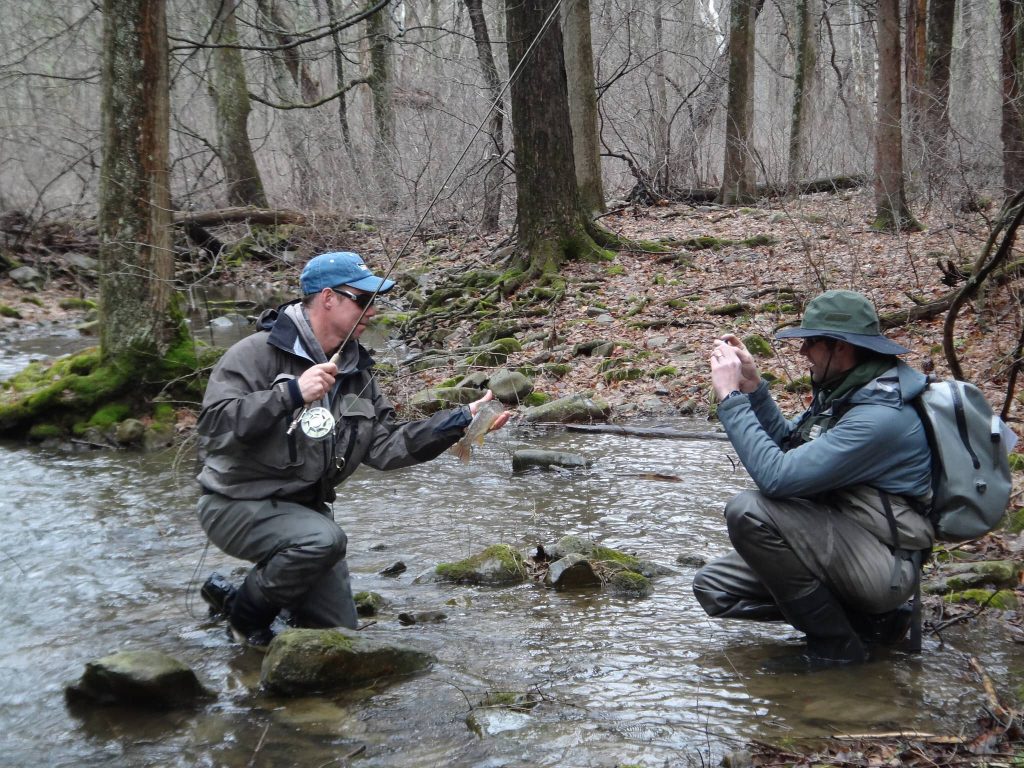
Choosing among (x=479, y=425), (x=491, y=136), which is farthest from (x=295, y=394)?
(x=491, y=136)

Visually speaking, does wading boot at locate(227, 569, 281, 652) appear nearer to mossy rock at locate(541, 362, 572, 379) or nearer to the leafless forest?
mossy rock at locate(541, 362, 572, 379)

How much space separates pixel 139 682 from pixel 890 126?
11.9 metres

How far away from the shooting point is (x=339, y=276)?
164 inches

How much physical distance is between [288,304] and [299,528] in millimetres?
1015

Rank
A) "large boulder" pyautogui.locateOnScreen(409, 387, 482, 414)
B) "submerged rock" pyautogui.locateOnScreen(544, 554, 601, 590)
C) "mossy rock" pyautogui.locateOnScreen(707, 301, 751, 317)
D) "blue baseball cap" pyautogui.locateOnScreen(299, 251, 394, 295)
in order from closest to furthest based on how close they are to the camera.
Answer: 1. "blue baseball cap" pyautogui.locateOnScreen(299, 251, 394, 295)
2. "submerged rock" pyautogui.locateOnScreen(544, 554, 601, 590)
3. "large boulder" pyautogui.locateOnScreen(409, 387, 482, 414)
4. "mossy rock" pyautogui.locateOnScreen(707, 301, 751, 317)

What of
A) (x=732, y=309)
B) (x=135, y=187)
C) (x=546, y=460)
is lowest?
(x=546, y=460)

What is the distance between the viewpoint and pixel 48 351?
13172 mm

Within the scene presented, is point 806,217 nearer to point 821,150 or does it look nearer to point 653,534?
point 821,150

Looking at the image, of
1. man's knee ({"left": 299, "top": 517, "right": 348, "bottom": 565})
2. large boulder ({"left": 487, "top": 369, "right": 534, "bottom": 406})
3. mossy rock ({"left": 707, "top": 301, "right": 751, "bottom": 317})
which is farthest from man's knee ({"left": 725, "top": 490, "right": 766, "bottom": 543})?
mossy rock ({"left": 707, "top": 301, "right": 751, "bottom": 317})

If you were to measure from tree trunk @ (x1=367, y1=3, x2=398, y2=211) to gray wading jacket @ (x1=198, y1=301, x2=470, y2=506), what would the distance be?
14.4 metres

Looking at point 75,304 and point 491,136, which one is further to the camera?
point 75,304

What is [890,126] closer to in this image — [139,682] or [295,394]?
[295,394]

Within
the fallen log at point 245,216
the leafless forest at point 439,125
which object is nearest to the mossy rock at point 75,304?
the leafless forest at point 439,125

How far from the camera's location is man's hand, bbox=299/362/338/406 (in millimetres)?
3795
